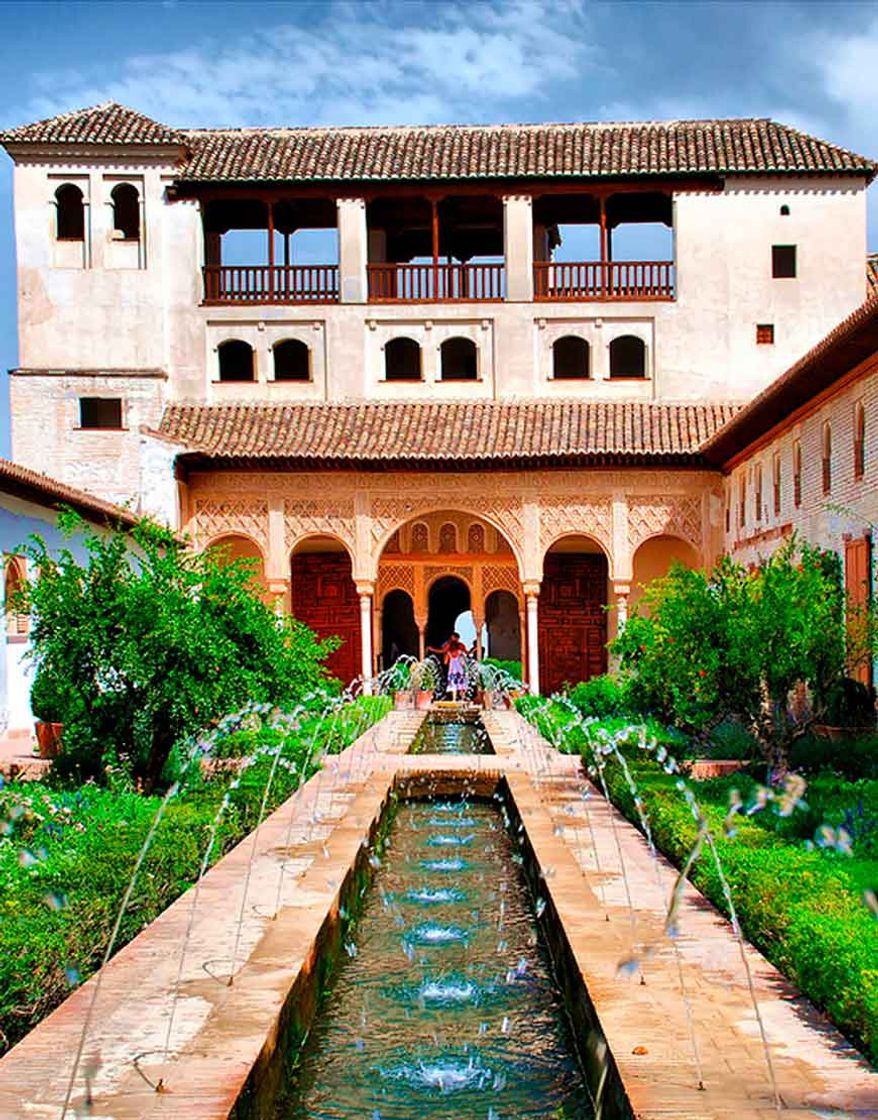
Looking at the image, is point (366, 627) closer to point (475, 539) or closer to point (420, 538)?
point (420, 538)

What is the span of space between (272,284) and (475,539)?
21.4 ft

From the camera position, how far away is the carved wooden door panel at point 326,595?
29.9 m

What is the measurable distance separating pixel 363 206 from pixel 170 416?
17.8 feet

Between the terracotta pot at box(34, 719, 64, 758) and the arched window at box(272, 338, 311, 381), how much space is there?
44.4ft

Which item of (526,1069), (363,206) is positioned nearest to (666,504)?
(363,206)

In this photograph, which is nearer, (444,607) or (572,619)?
Result: (572,619)

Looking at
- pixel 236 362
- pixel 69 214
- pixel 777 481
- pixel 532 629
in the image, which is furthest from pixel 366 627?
pixel 69 214

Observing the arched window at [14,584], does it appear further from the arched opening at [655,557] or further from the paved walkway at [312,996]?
the arched opening at [655,557]

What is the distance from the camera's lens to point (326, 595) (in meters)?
30.0

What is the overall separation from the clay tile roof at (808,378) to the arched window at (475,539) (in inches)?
234

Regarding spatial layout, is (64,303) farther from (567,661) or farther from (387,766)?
(387,766)

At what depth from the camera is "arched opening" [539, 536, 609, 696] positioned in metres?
29.8

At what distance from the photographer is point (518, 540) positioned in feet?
88.2

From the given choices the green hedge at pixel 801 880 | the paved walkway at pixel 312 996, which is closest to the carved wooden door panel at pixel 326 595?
the green hedge at pixel 801 880
